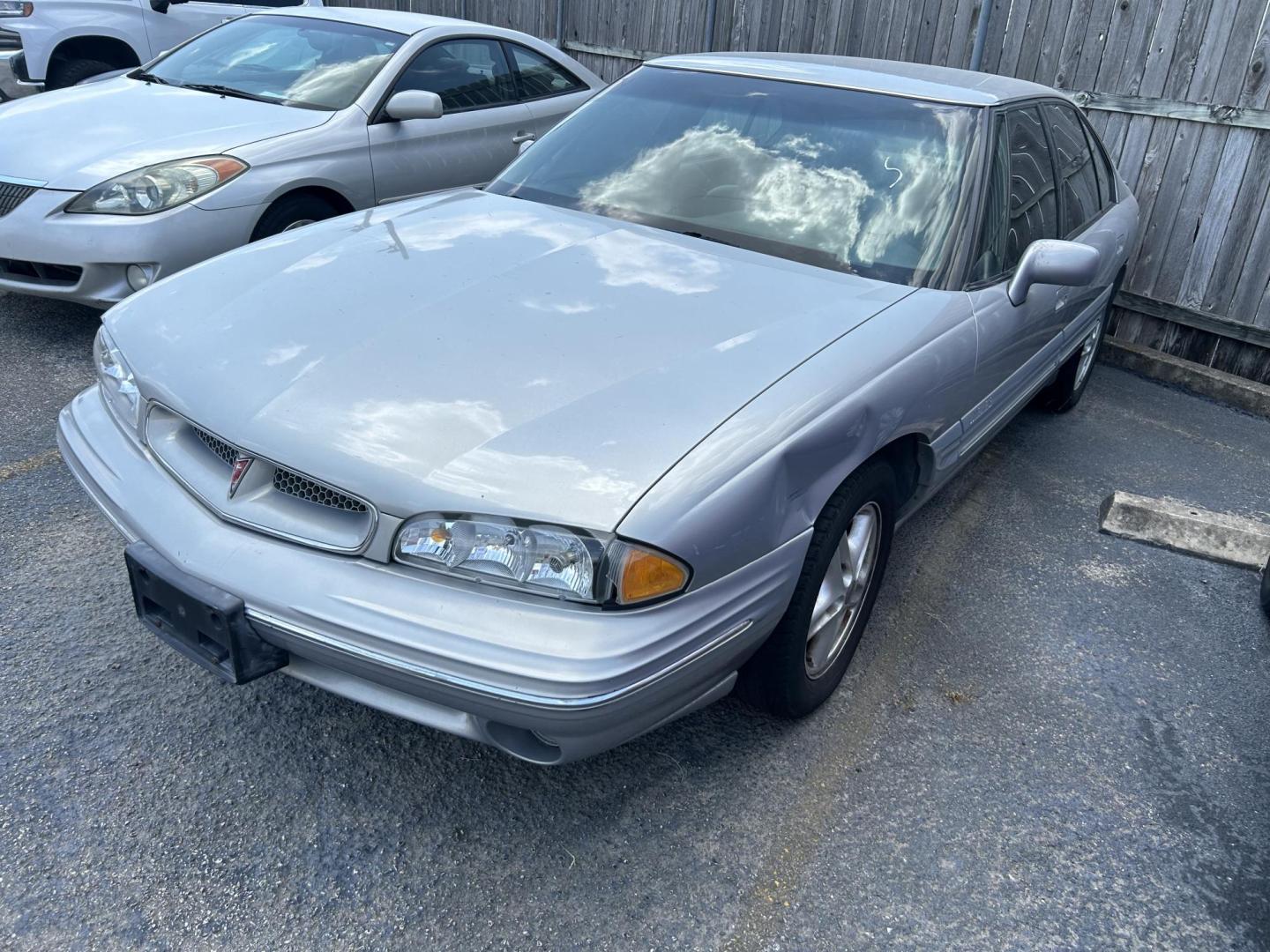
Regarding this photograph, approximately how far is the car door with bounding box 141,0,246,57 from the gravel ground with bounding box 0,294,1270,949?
6.45 m

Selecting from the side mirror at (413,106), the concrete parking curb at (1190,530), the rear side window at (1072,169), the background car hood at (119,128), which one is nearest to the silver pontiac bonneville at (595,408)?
the rear side window at (1072,169)

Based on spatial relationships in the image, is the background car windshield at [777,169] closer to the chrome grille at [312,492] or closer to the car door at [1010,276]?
the car door at [1010,276]

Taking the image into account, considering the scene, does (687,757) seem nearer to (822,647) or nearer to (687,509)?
(822,647)

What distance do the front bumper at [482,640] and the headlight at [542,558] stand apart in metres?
0.03

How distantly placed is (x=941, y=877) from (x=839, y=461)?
968 mm

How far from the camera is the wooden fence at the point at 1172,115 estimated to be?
550cm

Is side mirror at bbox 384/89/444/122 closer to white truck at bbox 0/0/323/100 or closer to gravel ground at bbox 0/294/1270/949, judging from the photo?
gravel ground at bbox 0/294/1270/949

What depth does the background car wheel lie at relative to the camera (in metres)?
4.97

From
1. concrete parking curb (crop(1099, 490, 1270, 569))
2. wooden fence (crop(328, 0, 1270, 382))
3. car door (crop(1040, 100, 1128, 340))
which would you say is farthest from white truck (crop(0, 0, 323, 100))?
concrete parking curb (crop(1099, 490, 1270, 569))

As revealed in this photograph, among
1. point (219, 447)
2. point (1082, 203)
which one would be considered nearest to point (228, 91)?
point (219, 447)

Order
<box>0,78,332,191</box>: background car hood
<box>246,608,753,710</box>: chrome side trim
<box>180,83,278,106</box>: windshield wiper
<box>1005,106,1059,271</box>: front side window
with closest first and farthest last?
<box>246,608,753,710</box>: chrome side trim → <box>1005,106,1059,271</box>: front side window → <box>0,78,332,191</box>: background car hood → <box>180,83,278,106</box>: windshield wiper

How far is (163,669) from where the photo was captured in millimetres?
2654

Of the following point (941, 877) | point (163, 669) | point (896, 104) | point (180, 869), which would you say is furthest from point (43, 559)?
point (896, 104)

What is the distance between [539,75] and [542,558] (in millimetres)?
5179
